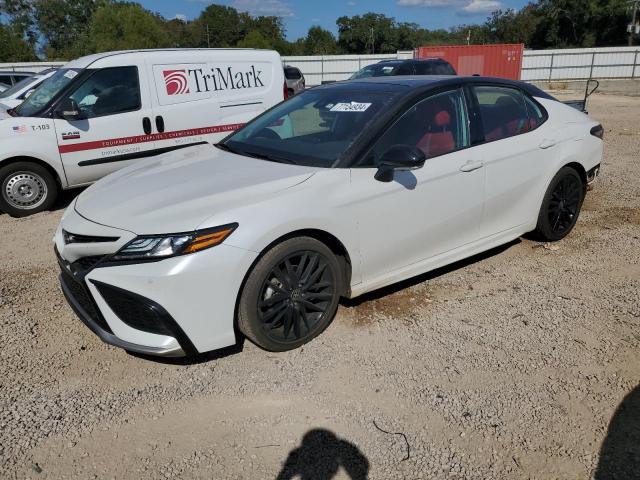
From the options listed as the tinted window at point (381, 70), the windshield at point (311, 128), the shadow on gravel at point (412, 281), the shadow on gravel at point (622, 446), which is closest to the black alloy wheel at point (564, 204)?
the shadow on gravel at point (412, 281)

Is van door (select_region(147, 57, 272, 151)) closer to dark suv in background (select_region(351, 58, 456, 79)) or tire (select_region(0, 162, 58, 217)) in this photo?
tire (select_region(0, 162, 58, 217))

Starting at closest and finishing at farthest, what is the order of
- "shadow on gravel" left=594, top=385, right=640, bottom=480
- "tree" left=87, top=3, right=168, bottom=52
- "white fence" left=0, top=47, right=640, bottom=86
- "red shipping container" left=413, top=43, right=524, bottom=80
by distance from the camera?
1. "shadow on gravel" left=594, top=385, right=640, bottom=480
2. "red shipping container" left=413, top=43, right=524, bottom=80
3. "white fence" left=0, top=47, right=640, bottom=86
4. "tree" left=87, top=3, right=168, bottom=52

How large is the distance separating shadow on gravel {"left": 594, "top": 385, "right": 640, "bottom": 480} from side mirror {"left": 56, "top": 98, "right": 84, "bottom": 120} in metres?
5.99

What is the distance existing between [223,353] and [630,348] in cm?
254

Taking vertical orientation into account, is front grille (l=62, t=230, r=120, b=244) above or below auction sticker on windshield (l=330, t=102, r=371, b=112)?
below

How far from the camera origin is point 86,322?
303 centimetres

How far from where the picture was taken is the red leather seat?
3.72m

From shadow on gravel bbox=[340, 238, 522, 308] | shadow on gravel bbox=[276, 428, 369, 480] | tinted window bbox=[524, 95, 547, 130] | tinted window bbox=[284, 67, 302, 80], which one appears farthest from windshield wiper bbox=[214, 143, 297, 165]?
tinted window bbox=[284, 67, 302, 80]

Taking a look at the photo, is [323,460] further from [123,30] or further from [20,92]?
[123,30]

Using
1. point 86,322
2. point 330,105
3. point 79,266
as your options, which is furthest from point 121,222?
point 330,105

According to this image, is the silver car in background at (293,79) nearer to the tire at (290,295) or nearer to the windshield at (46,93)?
the windshield at (46,93)

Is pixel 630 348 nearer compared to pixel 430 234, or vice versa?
pixel 630 348

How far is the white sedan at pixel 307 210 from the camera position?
9.23ft

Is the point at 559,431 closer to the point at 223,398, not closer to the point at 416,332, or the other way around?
the point at 416,332
